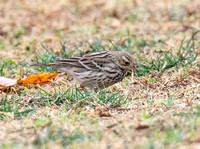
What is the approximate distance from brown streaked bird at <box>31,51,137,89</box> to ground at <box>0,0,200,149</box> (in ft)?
0.91

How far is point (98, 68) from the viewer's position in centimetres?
710

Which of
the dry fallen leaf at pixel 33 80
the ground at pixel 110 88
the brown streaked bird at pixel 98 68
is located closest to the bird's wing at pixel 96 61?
the brown streaked bird at pixel 98 68

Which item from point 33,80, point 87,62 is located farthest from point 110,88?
point 33,80

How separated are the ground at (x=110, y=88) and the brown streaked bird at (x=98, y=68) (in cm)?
28

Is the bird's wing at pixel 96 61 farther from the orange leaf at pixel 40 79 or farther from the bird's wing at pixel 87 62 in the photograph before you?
the orange leaf at pixel 40 79

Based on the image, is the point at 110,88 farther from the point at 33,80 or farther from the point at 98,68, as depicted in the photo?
the point at 33,80

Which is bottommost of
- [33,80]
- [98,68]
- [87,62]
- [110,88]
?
[110,88]

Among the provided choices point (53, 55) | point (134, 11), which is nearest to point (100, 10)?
point (134, 11)

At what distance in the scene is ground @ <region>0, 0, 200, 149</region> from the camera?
4.57 metres

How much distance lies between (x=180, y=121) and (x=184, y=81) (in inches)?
101

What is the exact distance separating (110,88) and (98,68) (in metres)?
0.52

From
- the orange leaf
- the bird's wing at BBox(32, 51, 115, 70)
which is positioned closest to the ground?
the orange leaf

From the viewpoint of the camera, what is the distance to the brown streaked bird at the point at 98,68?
6992mm

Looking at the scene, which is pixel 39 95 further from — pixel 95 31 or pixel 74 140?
pixel 95 31
